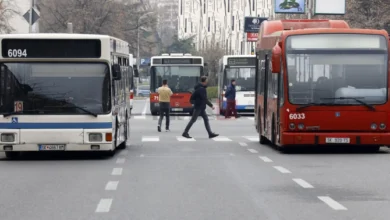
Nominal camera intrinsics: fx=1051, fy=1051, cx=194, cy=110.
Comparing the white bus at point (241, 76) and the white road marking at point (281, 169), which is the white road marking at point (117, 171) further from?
the white bus at point (241, 76)

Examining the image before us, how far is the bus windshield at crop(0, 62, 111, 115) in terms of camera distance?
2034cm

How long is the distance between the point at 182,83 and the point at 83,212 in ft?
124

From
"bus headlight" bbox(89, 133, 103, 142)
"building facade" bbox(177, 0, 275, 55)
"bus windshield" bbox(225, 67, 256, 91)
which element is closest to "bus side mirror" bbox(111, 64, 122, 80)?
"bus headlight" bbox(89, 133, 103, 142)

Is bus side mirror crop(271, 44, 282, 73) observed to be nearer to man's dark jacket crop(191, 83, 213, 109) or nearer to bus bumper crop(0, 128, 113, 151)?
bus bumper crop(0, 128, 113, 151)

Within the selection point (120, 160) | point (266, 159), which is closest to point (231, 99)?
point (266, 159)

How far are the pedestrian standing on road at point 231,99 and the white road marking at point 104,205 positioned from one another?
109 ft

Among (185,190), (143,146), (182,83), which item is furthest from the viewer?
(182,83)

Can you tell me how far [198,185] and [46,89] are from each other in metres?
5.92

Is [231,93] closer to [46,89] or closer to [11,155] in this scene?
[11,155]

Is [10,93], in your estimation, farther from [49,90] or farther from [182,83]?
[182,83]

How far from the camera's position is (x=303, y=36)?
22.2 metres

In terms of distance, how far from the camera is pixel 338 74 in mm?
22016

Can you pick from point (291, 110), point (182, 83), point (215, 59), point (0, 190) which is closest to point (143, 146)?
point (291, 110)

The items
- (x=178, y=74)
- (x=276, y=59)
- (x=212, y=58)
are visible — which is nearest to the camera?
(x=276, y=59)
